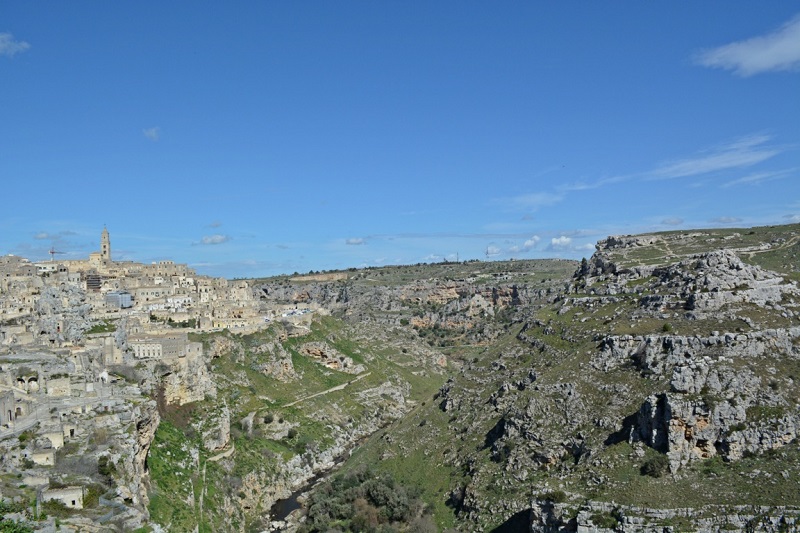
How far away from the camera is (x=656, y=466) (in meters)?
40.2

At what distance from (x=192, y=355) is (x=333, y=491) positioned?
2242 centimetres

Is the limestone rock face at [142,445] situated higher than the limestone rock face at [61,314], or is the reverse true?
the limestone rock face at [61,314]

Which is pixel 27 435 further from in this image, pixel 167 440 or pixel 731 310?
pixel 731 310

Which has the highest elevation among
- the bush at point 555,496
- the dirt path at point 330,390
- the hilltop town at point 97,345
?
the hilltop town at point 97,345

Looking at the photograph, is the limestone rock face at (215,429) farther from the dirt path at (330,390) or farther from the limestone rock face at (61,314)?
the dirt path at (330,390)

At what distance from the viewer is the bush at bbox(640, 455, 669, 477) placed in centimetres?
4009

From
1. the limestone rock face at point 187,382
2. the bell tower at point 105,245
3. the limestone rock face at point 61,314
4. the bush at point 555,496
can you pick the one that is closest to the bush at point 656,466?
the bush at point 555,496

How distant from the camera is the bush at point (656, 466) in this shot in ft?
132

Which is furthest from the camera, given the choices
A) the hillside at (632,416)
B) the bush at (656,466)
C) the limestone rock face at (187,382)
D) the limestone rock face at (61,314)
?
the limestone rock face at (187,382)

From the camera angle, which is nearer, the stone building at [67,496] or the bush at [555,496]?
the stone building at [67,496]

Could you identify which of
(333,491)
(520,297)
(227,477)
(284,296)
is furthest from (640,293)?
(284,296)

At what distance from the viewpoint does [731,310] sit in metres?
50.1

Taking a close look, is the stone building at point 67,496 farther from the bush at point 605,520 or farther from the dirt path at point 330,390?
the dirt path at point 330,390

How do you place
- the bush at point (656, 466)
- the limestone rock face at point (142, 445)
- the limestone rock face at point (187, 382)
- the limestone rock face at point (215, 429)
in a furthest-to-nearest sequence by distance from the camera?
the limestone rock face at point (187, 382) → the limestone rock face at point (215, 429) → the limestone rock face at point (142, 445) → the bush at point (656, 466)
